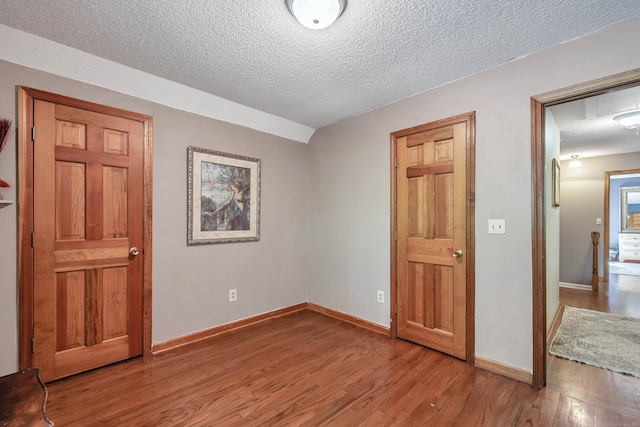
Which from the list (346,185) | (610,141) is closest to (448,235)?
(346,185)

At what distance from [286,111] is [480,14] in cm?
200

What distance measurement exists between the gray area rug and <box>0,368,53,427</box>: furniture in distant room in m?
3.42

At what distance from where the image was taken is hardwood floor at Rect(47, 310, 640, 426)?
1681mm

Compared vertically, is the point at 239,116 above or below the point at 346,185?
above

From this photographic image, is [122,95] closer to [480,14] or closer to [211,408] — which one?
[211,408]

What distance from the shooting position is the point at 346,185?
3330mm

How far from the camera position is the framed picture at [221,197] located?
108 inches

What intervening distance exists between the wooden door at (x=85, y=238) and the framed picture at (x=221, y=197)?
0.45 metres

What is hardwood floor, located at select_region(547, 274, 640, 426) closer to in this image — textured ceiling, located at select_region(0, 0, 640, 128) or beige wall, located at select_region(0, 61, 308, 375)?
textured ceiling, located at select_region(0, 0, 640, 128)

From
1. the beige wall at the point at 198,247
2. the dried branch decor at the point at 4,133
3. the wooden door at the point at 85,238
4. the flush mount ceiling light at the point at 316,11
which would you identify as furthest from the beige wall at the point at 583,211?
the dried branch decor at the point at 4,133

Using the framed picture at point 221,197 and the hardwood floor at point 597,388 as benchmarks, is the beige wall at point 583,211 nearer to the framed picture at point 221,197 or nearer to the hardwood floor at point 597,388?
the hardwood floor at point 597,388

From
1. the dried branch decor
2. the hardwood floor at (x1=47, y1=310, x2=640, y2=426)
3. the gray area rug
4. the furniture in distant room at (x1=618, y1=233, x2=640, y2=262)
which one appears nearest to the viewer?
the hardwood floor at (x1=47, y1=310, x2=640, y2=426)

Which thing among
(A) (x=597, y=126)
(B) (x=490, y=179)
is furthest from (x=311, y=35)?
(A) (x=597, y=126)

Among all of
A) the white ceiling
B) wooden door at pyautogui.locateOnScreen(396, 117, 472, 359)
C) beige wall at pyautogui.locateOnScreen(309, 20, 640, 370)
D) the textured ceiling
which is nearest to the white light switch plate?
beige wall at pyautogui.locateOnScreen(309, 20, 640, 370)
